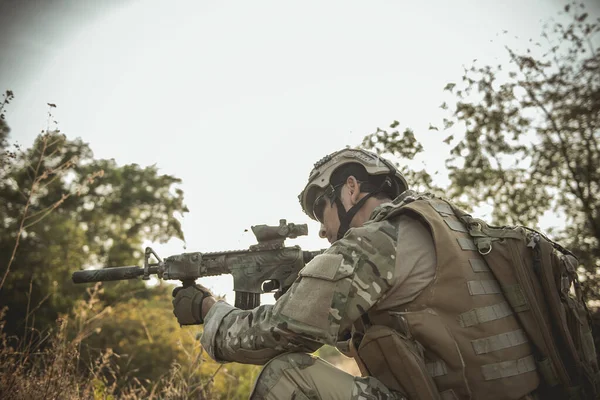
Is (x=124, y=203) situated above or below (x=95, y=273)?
above

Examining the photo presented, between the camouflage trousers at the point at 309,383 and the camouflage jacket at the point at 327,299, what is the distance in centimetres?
9

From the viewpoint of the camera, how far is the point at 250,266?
3.32 m

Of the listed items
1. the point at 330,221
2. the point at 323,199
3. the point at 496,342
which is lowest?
the point at 496,342

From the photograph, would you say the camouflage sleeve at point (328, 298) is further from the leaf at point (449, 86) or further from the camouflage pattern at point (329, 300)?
the leaf at point (449, 86)

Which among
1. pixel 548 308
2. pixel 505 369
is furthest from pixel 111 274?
pixel 548 308

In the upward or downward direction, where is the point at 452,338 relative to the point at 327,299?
downward

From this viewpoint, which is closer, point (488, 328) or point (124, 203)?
point (488, 328)

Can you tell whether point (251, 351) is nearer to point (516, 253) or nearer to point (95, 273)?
point (516, 253)

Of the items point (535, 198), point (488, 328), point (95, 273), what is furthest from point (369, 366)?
point (535, 198)

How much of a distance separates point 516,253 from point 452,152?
17.2ft

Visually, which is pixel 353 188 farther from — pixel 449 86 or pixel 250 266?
pixel 449 86

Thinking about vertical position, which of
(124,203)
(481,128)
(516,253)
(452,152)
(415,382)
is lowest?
(415,382)

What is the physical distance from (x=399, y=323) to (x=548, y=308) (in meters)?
0.87

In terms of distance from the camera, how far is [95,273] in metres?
3.43
